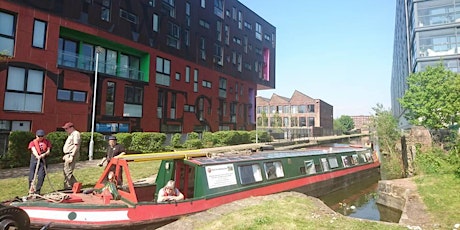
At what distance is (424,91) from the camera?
1636 cm

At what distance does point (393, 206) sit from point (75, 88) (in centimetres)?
1685

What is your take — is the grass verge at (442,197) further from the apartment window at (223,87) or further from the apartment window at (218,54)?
the apartment window at (218,54)

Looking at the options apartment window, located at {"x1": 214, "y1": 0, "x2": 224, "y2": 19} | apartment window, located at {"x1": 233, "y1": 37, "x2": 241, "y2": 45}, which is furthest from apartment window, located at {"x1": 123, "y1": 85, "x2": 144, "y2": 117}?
apartment window, located at {"x1": 233, "y1": 37, "x2": 241, "y2": 45}

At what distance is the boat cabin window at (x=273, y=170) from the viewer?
29.6 feet

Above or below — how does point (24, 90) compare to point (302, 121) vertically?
below

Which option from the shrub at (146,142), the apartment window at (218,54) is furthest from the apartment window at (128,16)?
the apartment window at (218,54)

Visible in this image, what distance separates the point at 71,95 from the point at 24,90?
2.29 metres

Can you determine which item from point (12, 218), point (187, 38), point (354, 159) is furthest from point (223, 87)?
point (12, 218)

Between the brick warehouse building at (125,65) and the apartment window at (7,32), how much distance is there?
41mm

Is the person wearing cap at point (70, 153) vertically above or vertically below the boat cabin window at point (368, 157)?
above

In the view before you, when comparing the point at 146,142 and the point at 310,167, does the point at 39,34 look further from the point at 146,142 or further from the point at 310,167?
the point at 310,167

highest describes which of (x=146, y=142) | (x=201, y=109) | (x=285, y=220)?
(x=201, y=109)

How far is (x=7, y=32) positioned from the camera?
543 inches

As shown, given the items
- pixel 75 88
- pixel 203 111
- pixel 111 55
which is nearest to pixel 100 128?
pixel 75 88
